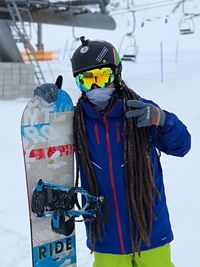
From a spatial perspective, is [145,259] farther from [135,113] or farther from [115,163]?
[135,113]

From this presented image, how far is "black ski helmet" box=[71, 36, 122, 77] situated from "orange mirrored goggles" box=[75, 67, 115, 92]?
0.9 inches

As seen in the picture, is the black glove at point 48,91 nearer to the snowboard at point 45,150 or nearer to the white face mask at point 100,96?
the snowboard at point 45,150

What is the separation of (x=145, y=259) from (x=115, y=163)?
1.43ft

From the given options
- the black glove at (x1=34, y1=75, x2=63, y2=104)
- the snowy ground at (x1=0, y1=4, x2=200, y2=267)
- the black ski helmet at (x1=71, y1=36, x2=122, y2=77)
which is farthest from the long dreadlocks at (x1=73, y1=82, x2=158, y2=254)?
the snowy ground at (x1=0, y1=4, x2=200, y2=267)

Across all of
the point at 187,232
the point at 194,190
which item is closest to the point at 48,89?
the point at 187,232

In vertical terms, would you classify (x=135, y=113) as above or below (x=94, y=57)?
below

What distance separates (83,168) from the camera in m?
2.04

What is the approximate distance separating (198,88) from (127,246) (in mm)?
9061

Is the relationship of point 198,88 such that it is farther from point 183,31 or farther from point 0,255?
point 0,255

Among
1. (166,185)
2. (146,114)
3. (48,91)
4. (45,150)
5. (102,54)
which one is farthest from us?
(166,185)

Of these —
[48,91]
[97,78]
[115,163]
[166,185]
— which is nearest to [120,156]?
[115,163]

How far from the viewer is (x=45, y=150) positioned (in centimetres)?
223

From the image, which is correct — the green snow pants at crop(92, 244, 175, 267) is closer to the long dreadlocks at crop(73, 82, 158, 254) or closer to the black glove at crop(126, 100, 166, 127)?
the long dreadlocks at crop(73, 82, 158, 254)

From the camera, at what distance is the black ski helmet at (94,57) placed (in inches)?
78.5
